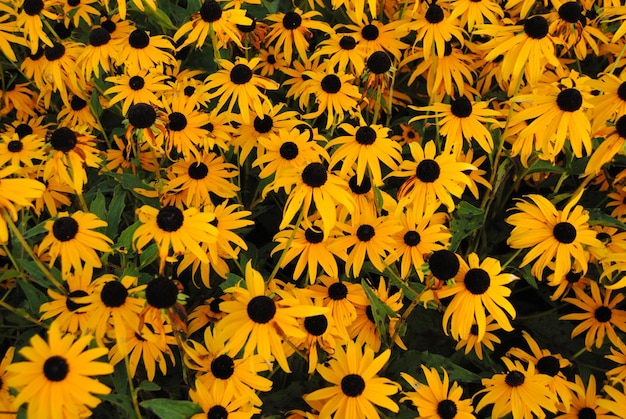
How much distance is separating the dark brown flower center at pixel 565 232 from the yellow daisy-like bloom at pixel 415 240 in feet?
1.20

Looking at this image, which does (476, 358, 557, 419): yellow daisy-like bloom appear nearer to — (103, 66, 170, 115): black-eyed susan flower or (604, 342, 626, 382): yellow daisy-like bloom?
(604, 342, 626, 382): yellow daisy-like bloom

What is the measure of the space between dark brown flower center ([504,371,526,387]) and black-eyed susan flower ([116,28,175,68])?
67.0 inches

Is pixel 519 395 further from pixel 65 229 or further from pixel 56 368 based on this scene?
pixel 65 229

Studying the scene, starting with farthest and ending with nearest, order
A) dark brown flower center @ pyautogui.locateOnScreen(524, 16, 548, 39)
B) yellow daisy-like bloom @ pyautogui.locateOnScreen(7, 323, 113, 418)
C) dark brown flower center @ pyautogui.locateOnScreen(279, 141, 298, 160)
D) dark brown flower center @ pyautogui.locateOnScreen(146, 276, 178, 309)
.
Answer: dark brown flower center @ pyautogui.locateOnScreen(524, 16, 548, 39) → dark brown flower center @ pyautogui.locateOnScreen(279, 141, 298, 160) → dark brown flower center @ pyautogui.locateOnScreen(146, 276, 178, 309) → yellow daisy-like bloom @ pyautogui.locateOnScreen(7, 323, 113, 418)

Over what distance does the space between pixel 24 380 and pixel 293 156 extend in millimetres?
1067

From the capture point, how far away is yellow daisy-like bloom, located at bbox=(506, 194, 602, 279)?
77.0 inches

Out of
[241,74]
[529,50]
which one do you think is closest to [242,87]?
[241,74]

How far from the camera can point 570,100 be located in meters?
1.97

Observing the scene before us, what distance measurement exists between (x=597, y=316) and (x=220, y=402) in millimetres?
1470

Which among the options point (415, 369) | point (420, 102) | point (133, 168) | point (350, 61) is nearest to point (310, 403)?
point (415, 369)

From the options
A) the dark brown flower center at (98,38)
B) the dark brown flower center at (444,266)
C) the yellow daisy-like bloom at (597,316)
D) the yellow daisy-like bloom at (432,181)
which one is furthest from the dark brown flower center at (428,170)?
the dark brown flower center at (98,38)

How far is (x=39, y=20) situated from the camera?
7.80ft

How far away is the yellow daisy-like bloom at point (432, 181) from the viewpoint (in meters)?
1.90

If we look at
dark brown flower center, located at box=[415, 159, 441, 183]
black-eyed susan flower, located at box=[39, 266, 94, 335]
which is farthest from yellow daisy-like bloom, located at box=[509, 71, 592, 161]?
black-eyed susan flower, located at box=[39, 266, 94, 335]
